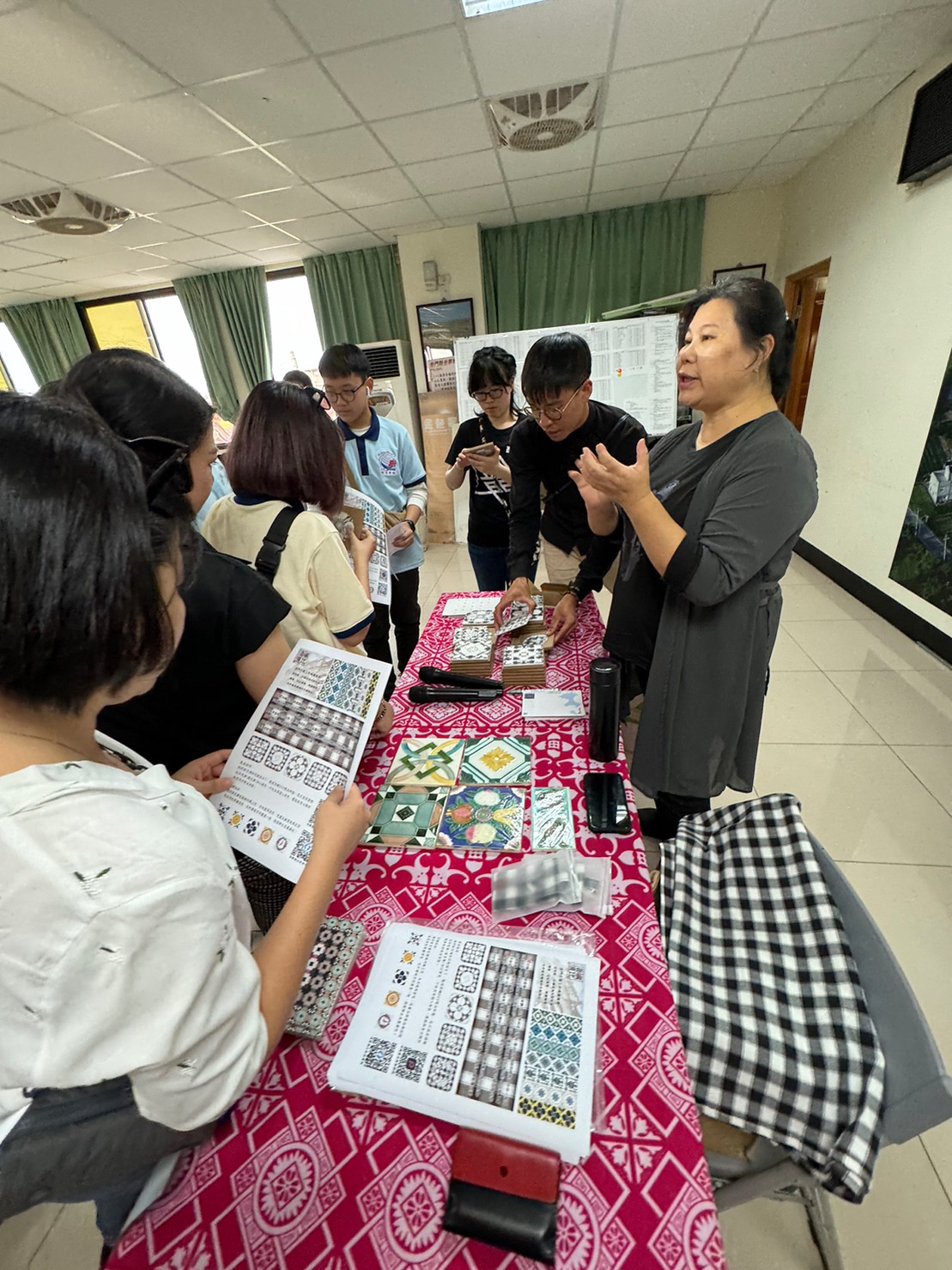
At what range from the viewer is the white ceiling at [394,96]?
2012 mm

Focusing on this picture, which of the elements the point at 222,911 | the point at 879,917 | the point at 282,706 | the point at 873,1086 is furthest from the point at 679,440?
the point at 879,917

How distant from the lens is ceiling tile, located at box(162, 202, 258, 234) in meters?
3.58

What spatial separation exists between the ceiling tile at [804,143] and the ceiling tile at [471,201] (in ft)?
6.17

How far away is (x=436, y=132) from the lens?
284 cm

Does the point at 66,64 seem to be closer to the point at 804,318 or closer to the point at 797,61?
the point at 797,61

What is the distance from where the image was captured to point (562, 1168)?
49 cm

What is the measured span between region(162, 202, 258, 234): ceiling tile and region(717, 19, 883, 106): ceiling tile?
2913mm

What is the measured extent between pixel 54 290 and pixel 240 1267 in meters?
7.61

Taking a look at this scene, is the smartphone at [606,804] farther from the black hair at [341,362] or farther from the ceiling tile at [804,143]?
the ceiling tile at [804,143]

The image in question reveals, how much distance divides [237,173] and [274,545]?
3490 mm

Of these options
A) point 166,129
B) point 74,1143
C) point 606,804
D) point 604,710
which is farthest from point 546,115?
point 74,1143

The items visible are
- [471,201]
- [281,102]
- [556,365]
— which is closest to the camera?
[556,365]

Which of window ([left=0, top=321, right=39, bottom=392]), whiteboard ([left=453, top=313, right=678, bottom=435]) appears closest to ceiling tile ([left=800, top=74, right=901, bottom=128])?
whiteboard ([left=453, top=313, right=678, bottom=435])

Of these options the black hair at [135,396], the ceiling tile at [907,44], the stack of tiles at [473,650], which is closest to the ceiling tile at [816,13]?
the ceiling tile at [907,44]
